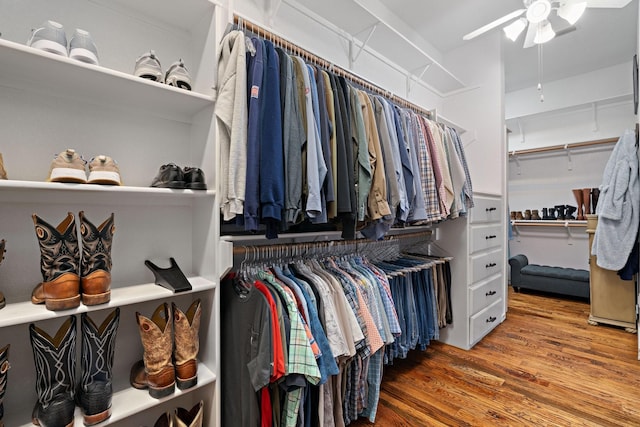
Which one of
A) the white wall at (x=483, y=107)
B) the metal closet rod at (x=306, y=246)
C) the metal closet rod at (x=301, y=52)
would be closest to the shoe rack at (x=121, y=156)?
the metal closet rod at (x=301, y=52)

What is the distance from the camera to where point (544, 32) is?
2137 mm

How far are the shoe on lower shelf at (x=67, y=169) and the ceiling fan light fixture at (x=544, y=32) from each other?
114 inches

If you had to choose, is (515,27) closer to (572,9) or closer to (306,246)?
(572,9)

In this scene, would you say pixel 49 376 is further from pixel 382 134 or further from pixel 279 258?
pixel 382 134

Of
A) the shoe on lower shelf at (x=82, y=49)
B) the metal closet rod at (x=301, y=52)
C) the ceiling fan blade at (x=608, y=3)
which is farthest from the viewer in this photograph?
the ceiling fan blade at (x=608, y=3)

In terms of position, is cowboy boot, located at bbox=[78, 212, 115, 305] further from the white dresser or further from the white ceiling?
the white dresser

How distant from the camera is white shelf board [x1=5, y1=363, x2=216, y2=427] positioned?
900mm

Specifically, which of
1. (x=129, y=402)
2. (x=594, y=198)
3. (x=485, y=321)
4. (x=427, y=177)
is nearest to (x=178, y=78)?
(x=129, y=402)

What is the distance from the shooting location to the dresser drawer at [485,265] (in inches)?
93.4

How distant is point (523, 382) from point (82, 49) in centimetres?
279

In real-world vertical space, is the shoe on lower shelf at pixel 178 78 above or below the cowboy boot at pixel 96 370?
above

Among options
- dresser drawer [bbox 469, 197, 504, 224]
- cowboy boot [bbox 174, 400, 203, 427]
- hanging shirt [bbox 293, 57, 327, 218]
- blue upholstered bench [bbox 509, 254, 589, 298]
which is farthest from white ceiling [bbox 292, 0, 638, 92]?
blue upholstered bench [bbox 509, 254, 589, 298]

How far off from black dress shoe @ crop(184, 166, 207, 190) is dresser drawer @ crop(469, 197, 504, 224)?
2.04 metres

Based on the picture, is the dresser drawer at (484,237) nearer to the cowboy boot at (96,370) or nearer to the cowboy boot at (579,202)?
the cowboy boot at (579,202)
